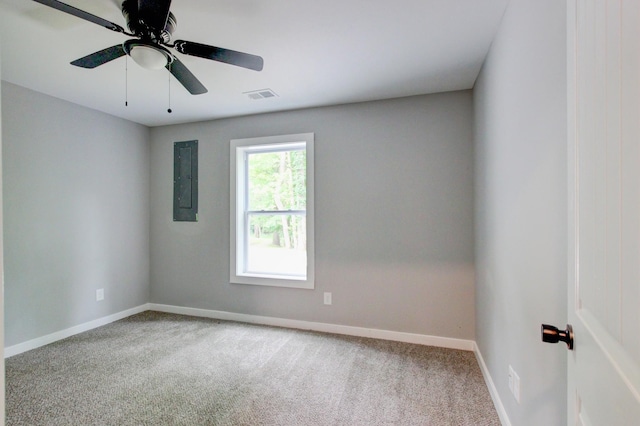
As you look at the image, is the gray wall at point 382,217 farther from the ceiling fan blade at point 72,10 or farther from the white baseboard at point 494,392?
the ceiling fan blade at point 72,10

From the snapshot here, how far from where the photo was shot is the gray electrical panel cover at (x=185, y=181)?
3822 mm

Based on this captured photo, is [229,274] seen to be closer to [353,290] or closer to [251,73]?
[353,290]

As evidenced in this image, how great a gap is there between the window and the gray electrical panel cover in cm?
57

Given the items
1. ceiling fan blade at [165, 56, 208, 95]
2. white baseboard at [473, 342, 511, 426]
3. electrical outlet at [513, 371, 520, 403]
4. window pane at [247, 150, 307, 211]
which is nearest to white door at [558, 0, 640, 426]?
electrical outlet at [513, 371, 520, 403]

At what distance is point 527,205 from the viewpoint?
56.3 inches

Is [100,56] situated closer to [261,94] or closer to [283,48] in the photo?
[283,48]

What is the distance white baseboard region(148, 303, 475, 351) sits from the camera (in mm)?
2848

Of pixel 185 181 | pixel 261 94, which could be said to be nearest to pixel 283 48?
pixel 261 94

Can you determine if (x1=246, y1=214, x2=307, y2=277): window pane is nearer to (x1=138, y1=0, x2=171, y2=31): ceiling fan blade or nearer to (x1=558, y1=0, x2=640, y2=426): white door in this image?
(x1=138, y1=0, x2=171, y2=31): ceiling fan blade

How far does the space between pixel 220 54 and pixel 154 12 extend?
0.35 m

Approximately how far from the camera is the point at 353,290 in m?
3.15

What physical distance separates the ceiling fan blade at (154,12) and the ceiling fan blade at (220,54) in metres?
0.14

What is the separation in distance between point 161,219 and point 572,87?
4287 mm

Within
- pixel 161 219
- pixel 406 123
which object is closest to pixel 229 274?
pixel 161 219
